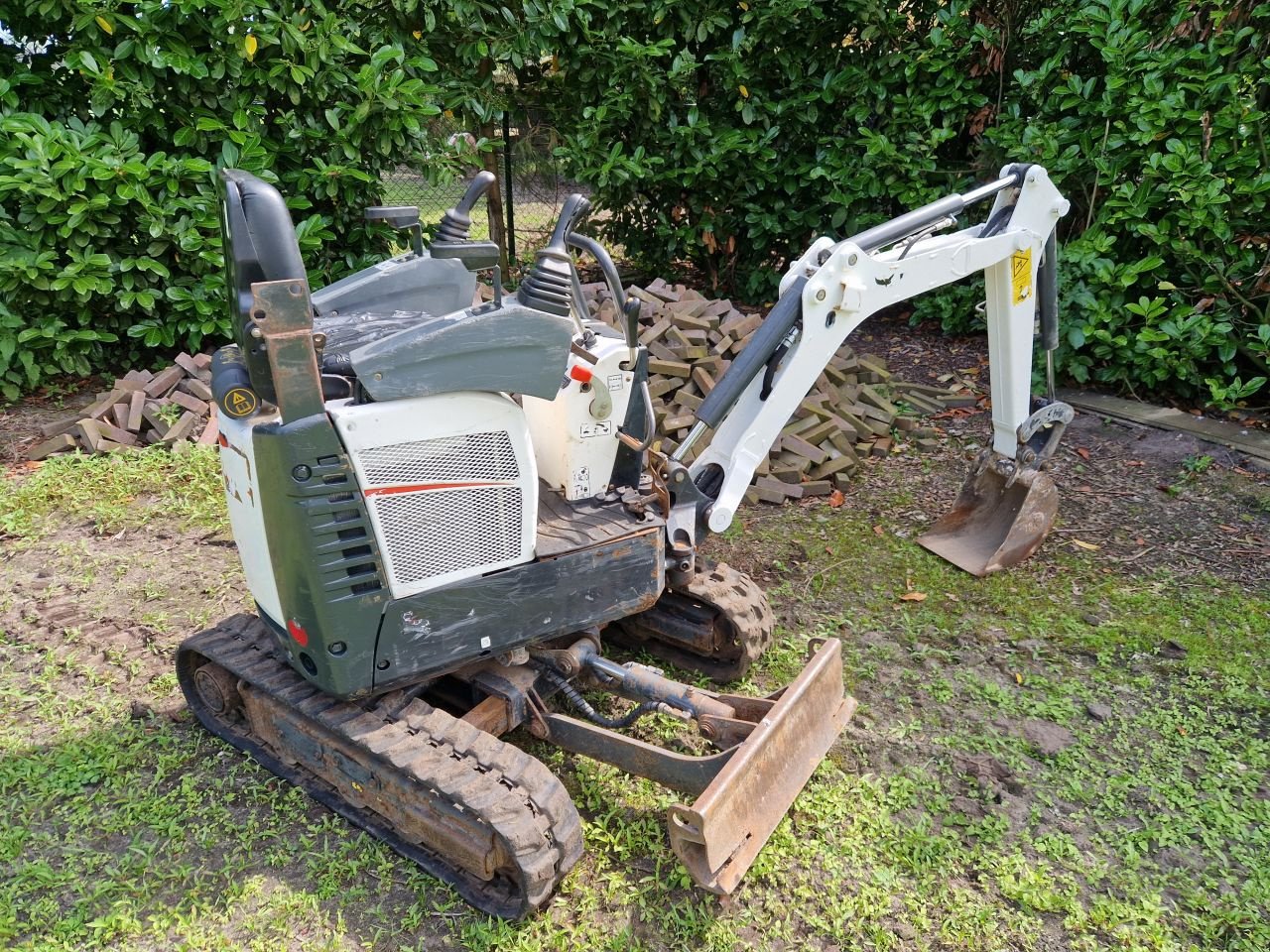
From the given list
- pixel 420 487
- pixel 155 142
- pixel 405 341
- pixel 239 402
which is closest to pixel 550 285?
pixel 405 341

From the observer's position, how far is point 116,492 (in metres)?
5.28

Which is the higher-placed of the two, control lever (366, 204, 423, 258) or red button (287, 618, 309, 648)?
control lever (366, 204, 423, 258)

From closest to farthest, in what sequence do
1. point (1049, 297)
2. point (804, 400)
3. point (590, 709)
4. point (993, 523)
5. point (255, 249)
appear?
point (255, 249) < point (590, 709) < point (1049, 297) < point (993, 523) < point (804, 400)

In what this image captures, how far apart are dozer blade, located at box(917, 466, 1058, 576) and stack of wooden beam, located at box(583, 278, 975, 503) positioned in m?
0.78

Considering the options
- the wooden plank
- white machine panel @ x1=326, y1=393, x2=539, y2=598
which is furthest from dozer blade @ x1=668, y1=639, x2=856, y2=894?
the wooden plank

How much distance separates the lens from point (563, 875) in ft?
9.14

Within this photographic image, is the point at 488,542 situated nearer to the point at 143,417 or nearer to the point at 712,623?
the point at 712,623

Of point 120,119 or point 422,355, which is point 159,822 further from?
point 120,119

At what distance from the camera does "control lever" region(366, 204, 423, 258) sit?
339 centimetres

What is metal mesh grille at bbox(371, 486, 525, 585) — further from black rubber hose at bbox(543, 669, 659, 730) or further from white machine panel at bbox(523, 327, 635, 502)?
black rubber hose at bbox(543, 669, 659, 730)

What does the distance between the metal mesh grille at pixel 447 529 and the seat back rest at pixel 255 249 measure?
1.62 feet

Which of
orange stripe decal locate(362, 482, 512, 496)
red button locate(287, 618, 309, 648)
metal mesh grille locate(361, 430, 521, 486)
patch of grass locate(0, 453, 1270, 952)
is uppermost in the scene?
metal mesh grille locate(361, 430, 521, 486)

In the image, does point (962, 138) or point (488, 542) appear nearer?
point (488, 542)

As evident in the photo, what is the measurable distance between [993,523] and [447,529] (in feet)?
10.3
